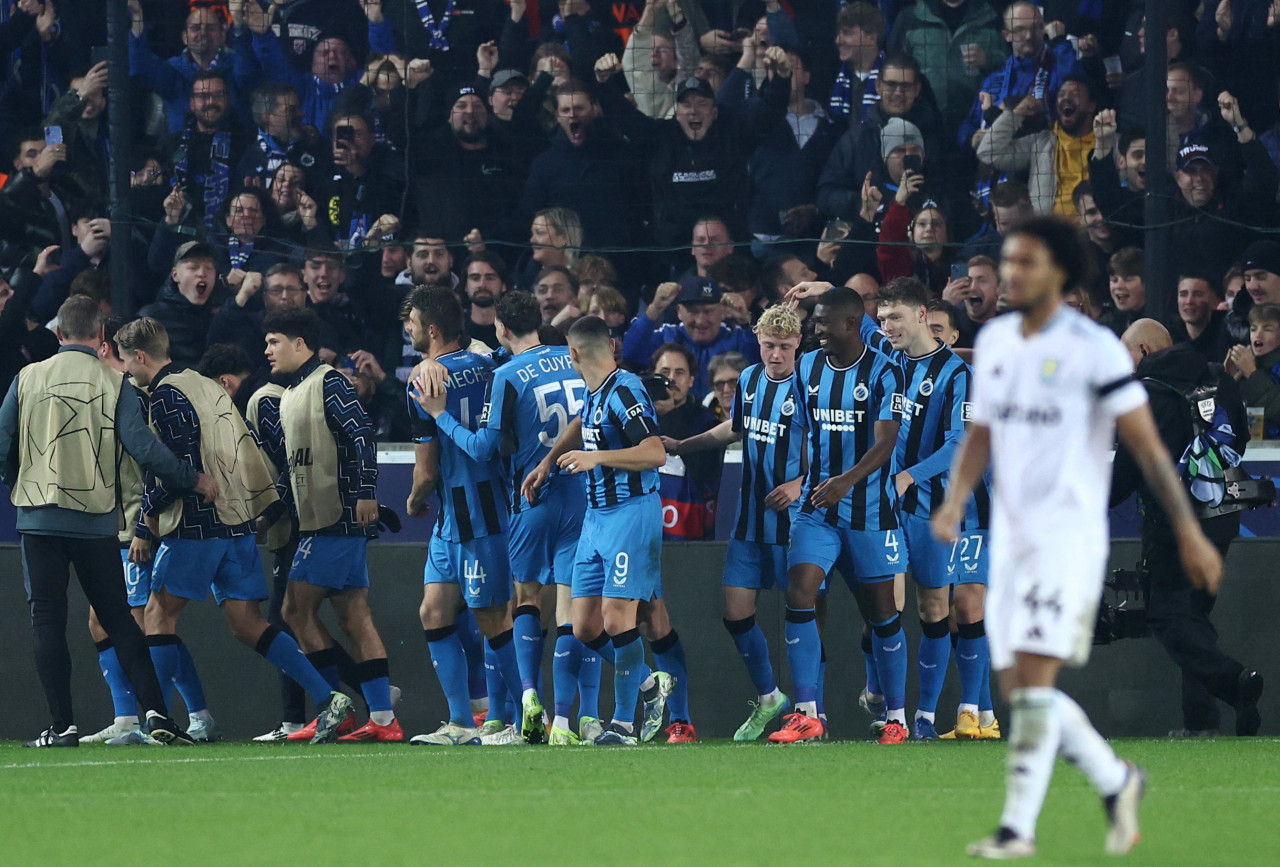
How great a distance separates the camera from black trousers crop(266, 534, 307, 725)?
9555mm

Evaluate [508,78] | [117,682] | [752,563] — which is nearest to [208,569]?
[117,682]

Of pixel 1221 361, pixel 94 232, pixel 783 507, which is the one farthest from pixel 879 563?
pixel 94 232

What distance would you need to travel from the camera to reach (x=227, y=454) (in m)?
9.30

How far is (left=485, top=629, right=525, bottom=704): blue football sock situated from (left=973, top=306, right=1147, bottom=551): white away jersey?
15.5 feet

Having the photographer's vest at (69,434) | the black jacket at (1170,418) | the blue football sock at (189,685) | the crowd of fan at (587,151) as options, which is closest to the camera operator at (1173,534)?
the black jacket at (1170,418)

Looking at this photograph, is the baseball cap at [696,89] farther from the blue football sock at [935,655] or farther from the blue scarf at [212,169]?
the blue football sock at [935,655]

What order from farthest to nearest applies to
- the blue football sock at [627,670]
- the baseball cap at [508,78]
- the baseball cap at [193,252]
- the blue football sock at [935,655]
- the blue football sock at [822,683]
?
the baseball cap at [508,78] → the baseball cap at [193,252] → the blue football sock at [822,683] → the blue football sock at [935,655] → the blue football sock at [627,670]

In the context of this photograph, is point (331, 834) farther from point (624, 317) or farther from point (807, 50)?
point (807, 50)

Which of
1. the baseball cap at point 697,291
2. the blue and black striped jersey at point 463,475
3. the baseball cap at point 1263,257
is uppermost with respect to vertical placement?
the baseball cap at point 1263,257

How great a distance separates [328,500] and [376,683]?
3.31 ft

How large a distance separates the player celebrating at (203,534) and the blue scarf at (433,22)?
4468 millimetres

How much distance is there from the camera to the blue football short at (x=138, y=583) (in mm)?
9398

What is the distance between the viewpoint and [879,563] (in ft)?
27.7

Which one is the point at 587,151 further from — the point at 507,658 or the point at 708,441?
the point at 507,658
